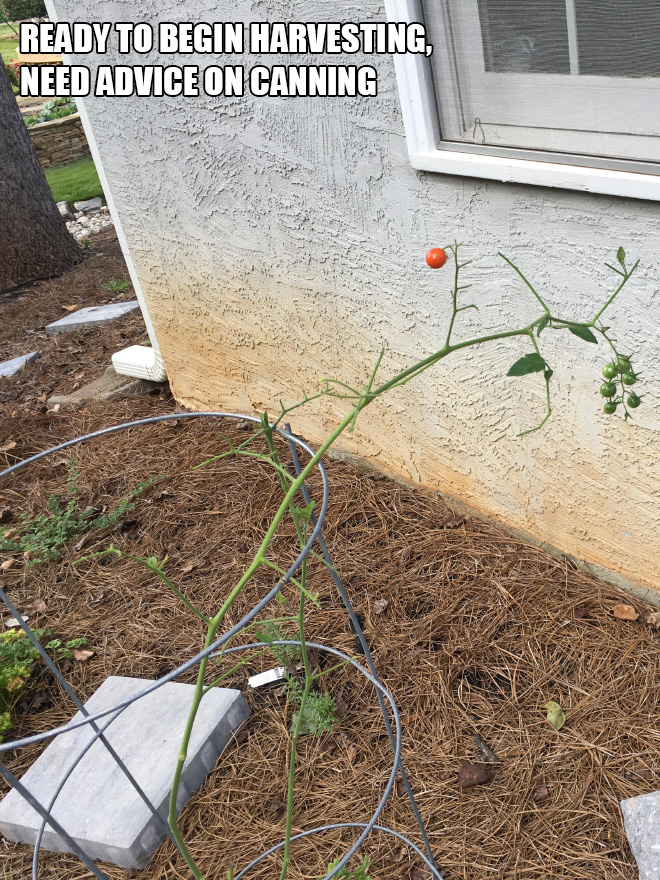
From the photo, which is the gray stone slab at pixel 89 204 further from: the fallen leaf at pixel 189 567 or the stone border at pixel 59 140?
the fallen leaf at pixel 189 567

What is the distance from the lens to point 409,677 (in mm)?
2139

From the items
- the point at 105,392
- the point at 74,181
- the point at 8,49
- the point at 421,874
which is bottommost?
the point at 421,874

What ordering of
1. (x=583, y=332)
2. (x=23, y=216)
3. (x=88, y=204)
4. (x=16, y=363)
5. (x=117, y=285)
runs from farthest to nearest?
(x=88, y=204) → (x=23, y=216) → (x=117, y=285) → (x=16, y=363) → (x=583, y=332)

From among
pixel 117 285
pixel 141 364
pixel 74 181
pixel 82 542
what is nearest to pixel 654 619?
pixel 82 542

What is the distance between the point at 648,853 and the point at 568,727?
39 cm

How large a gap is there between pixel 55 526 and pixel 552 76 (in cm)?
243

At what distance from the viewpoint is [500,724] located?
198 cm

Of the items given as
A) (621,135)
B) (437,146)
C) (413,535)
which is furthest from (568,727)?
(437,146)

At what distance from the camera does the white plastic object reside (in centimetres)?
388

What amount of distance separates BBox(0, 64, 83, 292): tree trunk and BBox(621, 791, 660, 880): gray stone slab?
588 cm

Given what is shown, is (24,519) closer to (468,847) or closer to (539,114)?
(468,847)

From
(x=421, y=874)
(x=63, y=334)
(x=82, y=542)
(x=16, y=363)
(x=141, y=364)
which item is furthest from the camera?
(x=63, y=334)

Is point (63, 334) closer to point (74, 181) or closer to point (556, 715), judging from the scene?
point (556, 715)

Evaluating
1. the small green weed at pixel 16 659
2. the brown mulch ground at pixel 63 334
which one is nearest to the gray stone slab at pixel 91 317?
the brown mulch ground at pixel 63 334
